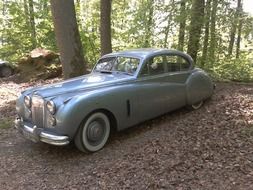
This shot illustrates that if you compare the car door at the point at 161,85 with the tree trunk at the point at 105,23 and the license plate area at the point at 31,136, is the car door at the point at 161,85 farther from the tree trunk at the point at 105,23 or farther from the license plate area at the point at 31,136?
the tree trunk at the point at 105,23

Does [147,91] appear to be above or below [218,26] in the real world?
below

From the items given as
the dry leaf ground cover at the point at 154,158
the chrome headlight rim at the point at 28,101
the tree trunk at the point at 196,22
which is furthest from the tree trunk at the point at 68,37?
the tree trunk at the point at 196,22

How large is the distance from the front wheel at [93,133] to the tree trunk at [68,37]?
118 inches

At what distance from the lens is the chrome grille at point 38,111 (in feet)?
15.2

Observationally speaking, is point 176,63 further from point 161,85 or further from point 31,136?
point 31,136

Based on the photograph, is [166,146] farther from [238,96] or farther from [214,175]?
[238,96]

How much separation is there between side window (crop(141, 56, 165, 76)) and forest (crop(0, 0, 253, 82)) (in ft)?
8.29

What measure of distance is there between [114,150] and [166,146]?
832 mm

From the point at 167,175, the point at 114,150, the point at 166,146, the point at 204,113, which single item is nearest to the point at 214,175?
the point at 167,175

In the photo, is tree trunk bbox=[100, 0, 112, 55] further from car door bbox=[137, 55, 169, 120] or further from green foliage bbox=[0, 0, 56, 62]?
green foliage bbox=[0, 0, 56, 62]

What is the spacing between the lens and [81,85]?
4996mm

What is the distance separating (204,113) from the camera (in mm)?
6211

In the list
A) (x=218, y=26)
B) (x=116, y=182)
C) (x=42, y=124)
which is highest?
(x=218, y=26)

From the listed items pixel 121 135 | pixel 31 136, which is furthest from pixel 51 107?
pixel 121 135
